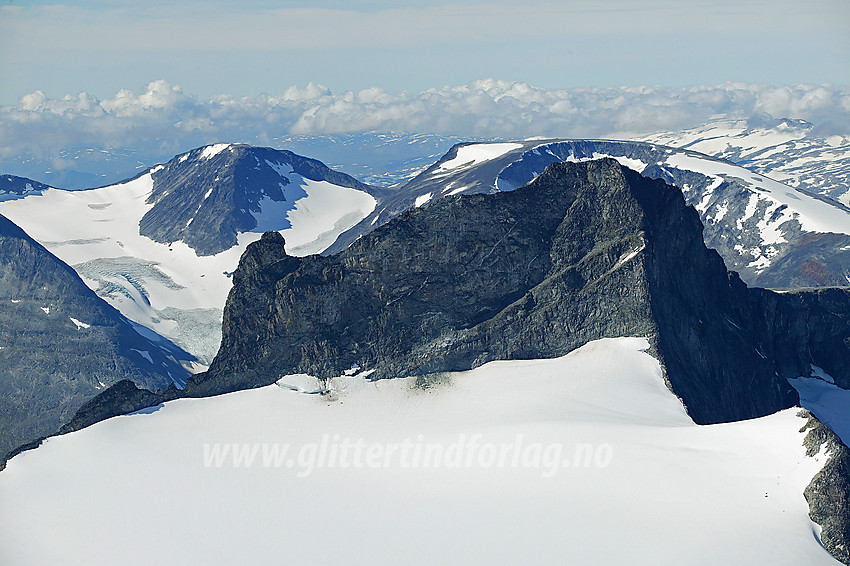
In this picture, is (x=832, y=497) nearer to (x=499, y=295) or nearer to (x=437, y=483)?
(x=437, y=483)

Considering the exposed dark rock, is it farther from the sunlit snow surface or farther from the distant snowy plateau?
the sunlit snow surface

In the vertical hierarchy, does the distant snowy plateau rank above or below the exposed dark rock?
below

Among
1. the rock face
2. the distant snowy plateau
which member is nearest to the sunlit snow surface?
the distant snowy plateau

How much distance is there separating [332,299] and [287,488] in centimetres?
3419

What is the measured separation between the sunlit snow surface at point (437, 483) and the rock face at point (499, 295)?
4.33m

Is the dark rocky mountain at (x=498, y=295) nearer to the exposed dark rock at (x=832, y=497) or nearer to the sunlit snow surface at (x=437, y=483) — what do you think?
the sunlit snow surface at (x=437, y=483)

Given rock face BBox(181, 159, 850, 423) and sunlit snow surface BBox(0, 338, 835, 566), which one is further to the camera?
rock face BBox(181, 159, 850, 423)

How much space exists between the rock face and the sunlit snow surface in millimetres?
4333

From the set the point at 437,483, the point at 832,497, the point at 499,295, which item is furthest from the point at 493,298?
the point at 832,497

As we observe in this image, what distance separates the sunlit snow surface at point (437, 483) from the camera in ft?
225

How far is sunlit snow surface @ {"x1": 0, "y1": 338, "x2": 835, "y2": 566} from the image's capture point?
225 feet

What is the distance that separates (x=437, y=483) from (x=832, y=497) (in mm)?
35968

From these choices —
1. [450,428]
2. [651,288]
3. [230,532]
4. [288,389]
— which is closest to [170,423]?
[288,389]

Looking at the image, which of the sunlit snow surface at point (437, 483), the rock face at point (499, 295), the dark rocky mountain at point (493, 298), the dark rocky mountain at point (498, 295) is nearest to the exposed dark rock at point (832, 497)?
the sunlit snow surface at point (437, 483)
